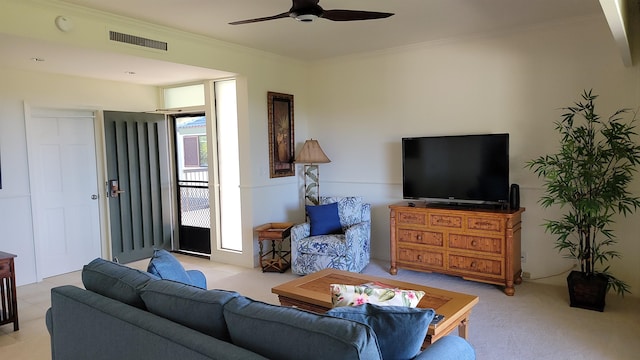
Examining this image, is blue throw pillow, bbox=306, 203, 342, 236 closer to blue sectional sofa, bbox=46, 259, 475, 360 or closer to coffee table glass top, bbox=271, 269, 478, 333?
coffee table glass top, bbox=271, 269, 478, 333

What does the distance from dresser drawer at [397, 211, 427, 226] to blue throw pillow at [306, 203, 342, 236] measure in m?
0.73

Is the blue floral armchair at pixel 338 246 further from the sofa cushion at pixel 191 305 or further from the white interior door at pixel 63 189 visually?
the sofa cushion at pixel 191 305

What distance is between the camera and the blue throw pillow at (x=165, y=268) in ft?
8.18

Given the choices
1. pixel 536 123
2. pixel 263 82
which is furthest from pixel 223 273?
pixel 536 123

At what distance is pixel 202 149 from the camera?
19.4 ft

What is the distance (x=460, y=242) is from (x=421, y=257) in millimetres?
468

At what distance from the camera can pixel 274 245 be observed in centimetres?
532

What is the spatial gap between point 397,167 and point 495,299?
1.94m

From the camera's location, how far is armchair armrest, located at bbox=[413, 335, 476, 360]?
1708 mm

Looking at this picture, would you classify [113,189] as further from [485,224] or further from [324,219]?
[485,224]

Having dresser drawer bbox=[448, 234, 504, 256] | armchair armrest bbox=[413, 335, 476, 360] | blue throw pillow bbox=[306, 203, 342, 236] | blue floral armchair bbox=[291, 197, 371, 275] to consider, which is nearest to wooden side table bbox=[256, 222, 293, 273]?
blue floral armchair bbox=[291, 197, 371, 275]

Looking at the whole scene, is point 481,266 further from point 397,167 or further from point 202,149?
point 202,149

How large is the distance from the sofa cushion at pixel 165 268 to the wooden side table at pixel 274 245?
2.30 meters

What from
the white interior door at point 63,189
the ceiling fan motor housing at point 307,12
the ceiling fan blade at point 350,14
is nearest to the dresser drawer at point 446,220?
the ceiling fan blade at point 350,14
